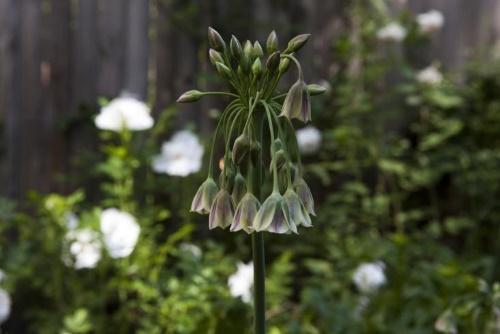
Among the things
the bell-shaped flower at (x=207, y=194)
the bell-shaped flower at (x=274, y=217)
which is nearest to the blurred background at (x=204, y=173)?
the bell-shaped flower at (x=207, y=194)

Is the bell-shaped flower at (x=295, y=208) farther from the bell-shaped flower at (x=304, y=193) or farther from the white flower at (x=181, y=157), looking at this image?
the white flower at (x=181, y=157)

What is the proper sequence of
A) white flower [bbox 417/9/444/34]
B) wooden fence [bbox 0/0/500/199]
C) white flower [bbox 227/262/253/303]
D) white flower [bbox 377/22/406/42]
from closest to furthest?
white flower [bbox 227/262/253/303] → wooden fence [bbox 0/0/500/199] → white flower [bbox 377/22/406/42] → white flower [bbox 417/9/444/34]

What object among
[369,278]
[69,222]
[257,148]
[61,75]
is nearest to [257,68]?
[257,148]

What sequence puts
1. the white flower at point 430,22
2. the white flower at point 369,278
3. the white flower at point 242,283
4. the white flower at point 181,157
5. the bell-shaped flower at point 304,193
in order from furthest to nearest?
the white flower at point 430,22 < the white flower at point 181,157 < the white flower at point 369,278 < the white flower at point 242,283 < the bell-shaped flower at point 304,193

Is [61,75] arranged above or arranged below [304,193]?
above

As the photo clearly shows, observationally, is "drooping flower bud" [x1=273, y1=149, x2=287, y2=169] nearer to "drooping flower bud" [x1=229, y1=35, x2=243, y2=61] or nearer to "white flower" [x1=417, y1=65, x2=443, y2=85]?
"drooping flower bud" [x1=229, y1=35, x2=243, y2=61]

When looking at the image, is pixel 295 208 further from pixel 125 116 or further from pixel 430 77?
pixel 430 77

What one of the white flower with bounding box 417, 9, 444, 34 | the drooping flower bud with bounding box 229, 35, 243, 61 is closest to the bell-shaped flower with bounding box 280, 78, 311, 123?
the drooping flower bud with bounding box 229, 35, 243, 61
